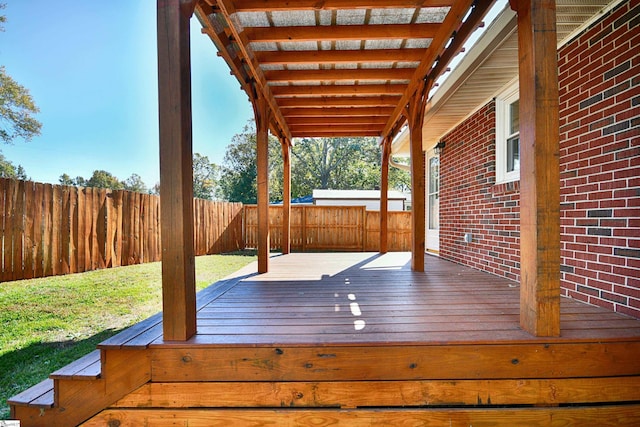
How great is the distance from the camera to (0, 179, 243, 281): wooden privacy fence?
4426 millimetres

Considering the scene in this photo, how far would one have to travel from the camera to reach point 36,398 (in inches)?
65.6

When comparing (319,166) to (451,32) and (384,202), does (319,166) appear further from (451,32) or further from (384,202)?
(451,32)

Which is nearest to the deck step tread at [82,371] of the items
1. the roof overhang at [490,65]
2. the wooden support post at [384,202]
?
the roof overhang at [490,65]

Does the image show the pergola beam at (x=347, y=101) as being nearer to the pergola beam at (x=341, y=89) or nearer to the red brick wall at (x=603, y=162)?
the pergola beam at (x=341, y=89)

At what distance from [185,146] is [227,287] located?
72.3 inches

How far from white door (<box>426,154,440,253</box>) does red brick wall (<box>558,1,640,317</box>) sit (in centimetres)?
349

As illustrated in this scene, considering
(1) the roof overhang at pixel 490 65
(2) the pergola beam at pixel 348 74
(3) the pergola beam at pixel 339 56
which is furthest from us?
(2) the pergola beam at pixel 348 74

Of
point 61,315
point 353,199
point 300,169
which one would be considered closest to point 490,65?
point 61,315

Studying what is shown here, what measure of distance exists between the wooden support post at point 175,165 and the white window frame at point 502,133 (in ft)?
12.1

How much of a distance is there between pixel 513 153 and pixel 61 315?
19.3ft

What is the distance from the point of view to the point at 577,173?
2.47 m

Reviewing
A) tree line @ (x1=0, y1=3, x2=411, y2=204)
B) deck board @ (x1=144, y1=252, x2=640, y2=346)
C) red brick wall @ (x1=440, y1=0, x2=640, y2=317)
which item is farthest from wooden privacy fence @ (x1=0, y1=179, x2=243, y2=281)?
tree line @ (x1=0, y1=3, x2=411, y2=204)

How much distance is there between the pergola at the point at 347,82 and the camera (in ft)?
5.42

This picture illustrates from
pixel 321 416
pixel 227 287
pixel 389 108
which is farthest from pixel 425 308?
pixel 389 108
